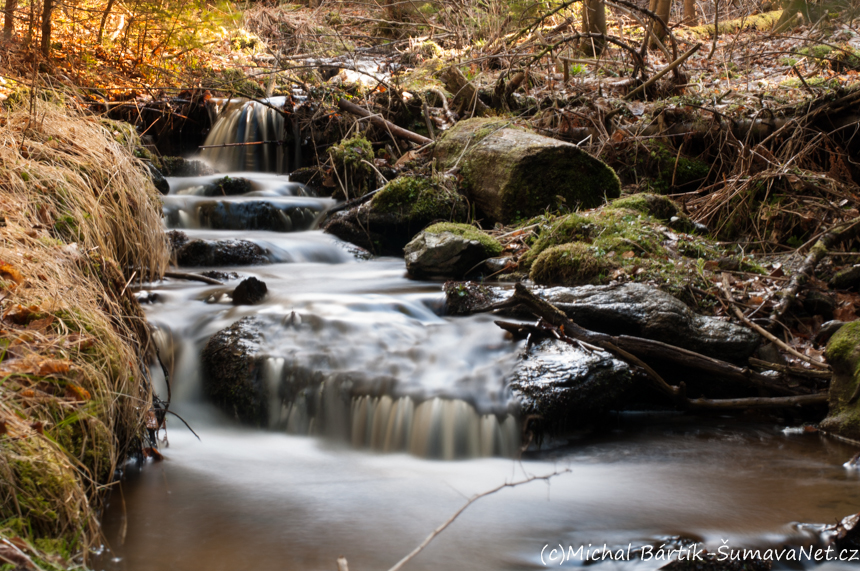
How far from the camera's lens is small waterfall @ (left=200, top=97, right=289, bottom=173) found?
10.1 meters

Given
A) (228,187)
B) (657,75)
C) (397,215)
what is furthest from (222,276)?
(657,75)

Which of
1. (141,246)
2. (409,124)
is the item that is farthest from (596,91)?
(141,246)

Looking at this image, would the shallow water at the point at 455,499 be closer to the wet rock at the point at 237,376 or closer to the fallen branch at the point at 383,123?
the wet rock at the point at 237,376

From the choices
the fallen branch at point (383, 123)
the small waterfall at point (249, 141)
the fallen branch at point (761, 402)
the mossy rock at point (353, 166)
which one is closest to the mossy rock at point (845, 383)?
the fallen branch at point (761, 402)

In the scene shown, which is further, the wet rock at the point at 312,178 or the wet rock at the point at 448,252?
the wet rock at the point at 312,178

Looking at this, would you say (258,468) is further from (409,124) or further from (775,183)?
(409,124)

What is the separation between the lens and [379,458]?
12.5 feet

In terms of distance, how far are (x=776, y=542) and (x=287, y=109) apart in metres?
9.09

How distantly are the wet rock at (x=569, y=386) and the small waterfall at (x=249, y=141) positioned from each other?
699 cm

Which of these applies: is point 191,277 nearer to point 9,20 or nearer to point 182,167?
point 9,20

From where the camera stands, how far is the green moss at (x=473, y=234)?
6.52 m

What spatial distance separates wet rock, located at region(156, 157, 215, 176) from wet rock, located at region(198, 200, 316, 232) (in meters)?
1.81

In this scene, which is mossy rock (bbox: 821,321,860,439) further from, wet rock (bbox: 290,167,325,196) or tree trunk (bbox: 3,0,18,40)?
tree trunk (bbox: 3,0,18,40)

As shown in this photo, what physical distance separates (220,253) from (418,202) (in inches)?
88.6
